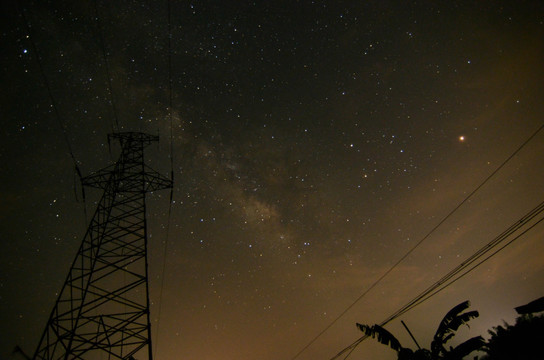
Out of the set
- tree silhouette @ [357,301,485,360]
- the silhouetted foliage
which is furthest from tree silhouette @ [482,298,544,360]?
tree silhouette @ [357,301,485,360]

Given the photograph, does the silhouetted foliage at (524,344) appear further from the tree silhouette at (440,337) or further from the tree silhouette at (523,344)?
the tree silhouette at (440,337)

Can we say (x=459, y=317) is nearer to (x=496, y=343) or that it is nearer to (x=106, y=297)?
(x=496, y=343)

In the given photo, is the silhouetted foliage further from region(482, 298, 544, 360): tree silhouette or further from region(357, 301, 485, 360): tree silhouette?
region(357, 301, 485, 360): tree silhouette

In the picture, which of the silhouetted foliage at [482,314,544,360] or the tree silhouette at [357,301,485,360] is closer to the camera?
the tree silhouette at [357,301,485,360]

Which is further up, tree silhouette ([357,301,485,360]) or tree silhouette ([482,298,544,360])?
tree silhouette ([357,301,485,360])

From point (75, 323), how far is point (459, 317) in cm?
1036

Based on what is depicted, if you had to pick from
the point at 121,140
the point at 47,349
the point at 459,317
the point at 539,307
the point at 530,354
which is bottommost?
the point at 530,354

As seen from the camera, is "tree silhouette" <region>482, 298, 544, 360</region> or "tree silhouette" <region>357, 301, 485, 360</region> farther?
"tree silhouette" <region>482, 298, 544, 360</region>

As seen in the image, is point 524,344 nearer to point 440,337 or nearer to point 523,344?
point 523,344

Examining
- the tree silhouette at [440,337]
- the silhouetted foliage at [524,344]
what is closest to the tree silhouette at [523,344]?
the silhouetted foliage at [524,344]

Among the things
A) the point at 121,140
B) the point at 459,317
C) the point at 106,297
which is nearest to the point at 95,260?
the point at 106,297

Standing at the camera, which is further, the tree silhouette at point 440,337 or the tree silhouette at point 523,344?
the tree silhouette at point 523,344

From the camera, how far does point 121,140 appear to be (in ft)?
33.1

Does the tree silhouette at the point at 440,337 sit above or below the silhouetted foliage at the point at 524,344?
above
